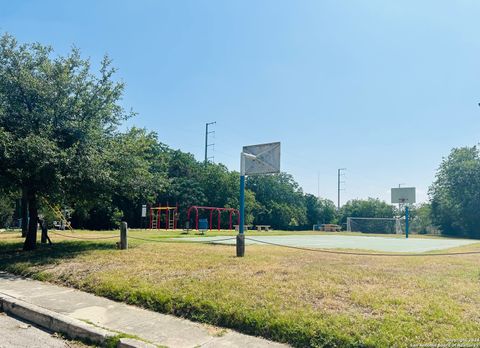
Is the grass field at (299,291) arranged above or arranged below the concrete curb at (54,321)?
above

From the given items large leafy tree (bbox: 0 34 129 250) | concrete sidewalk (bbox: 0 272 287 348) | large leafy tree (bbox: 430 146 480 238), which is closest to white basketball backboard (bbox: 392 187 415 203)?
large leafy tree (bbox: 430 146 480 238)

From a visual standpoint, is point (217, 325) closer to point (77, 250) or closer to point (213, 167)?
point (77, 250)

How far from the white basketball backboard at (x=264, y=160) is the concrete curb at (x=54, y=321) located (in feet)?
22.7

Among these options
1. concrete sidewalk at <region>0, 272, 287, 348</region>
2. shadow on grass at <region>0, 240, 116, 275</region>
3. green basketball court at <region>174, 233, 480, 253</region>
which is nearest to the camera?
concrete sidewalk at <region>0, 272, 287, 348</region>

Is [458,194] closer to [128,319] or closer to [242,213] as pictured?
[242,213]

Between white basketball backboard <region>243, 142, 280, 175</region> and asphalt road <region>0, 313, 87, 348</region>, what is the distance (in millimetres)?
7277

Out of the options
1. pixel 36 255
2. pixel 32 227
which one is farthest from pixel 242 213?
pixel 32 227

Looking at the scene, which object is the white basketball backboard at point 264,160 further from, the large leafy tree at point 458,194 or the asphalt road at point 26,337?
the large leafy tree at point 458,194

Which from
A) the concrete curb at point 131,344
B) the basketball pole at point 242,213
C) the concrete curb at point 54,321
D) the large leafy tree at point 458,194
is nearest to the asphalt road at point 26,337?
the concrete curb at point 54,321

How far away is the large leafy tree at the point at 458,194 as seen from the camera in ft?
137

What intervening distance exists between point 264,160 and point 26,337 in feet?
26.0

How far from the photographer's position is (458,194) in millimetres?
43625

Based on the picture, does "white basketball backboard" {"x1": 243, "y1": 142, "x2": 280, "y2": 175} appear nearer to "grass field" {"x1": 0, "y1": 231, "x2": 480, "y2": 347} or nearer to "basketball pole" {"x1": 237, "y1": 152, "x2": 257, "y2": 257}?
"basketball pole" {"x1": 237, "y1": 152, "x2": 257, "y2": 257}

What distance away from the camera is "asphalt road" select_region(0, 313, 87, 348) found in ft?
16.9
